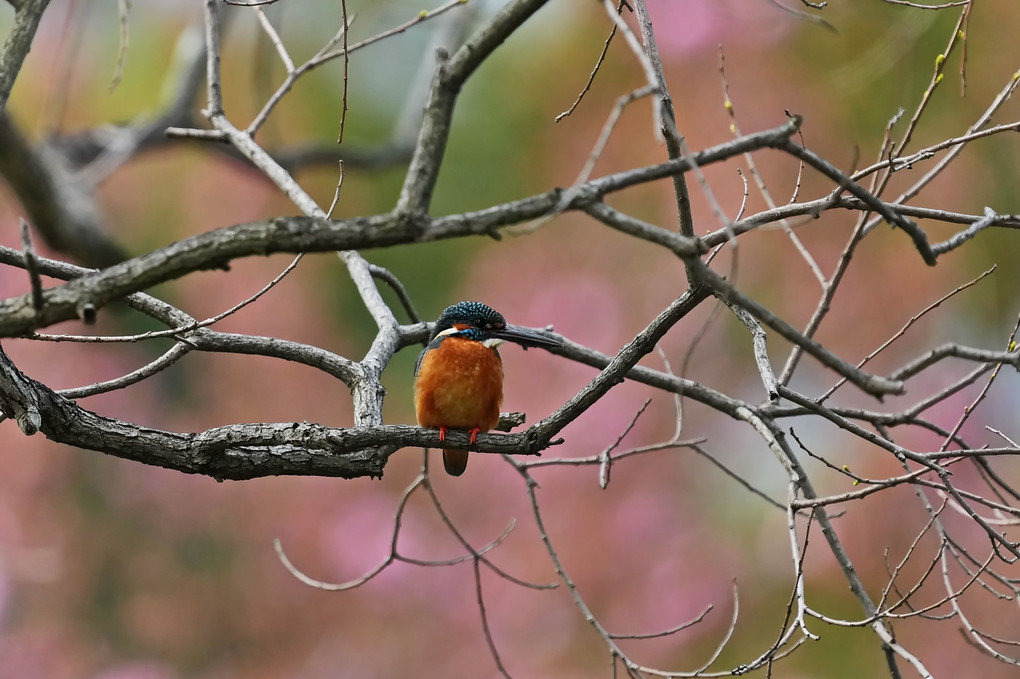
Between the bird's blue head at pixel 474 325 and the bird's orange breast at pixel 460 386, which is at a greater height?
the bird's blue head at pixel 474 325

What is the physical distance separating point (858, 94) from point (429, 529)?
3.73 metres

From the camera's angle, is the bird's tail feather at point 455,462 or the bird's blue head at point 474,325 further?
the bird's tail feather at point 455,462

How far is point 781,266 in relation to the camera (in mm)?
5859

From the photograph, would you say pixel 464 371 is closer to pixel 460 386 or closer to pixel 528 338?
pixel 460 386

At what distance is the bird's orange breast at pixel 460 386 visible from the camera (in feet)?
9.43

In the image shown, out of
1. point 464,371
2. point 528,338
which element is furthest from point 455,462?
point 528,338

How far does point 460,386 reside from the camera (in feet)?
9.45

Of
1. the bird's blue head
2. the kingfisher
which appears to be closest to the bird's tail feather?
the kingfisher

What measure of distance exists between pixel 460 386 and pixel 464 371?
0.26 feet

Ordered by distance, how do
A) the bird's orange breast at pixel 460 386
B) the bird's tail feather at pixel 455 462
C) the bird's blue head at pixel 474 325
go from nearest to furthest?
1. the bird's orange breast at pixel 460 386
2. the bird's blue head at pixel 474 325
3. the bird's tail feather at pixel 455 462

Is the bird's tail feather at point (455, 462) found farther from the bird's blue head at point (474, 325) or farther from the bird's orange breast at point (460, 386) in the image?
the bird's blue head at point (474, 325)

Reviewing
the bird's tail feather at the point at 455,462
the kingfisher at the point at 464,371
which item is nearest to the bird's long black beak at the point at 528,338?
the kingfisher at the point at 464,371

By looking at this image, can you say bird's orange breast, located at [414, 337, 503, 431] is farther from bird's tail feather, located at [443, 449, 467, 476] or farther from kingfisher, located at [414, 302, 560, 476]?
bird's tail feather, located at [443, 449, 467, 476]

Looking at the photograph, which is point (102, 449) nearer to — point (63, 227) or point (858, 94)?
point (63, 227)
